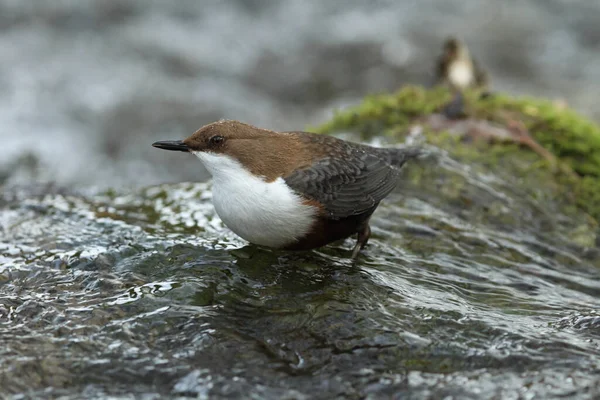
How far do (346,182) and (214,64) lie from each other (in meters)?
7.42

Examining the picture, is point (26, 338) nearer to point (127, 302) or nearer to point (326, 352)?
point (127, 302)

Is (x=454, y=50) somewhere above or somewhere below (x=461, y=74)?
above

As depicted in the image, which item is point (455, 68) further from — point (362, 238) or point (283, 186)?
point (283, 186)

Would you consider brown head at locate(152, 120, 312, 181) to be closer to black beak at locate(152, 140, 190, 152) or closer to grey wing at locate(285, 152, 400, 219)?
black beak at locate(152, 140, 190, 152)

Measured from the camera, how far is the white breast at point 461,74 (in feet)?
25.2

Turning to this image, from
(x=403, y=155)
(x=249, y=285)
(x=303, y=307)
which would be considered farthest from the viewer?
(x=403, y=155)

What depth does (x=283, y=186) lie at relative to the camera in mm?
3922

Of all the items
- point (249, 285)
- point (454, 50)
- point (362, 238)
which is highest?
point (454, 50)

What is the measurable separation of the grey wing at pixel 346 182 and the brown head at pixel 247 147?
0.10 metres

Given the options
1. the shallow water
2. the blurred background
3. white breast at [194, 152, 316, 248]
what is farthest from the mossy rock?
the blurred background

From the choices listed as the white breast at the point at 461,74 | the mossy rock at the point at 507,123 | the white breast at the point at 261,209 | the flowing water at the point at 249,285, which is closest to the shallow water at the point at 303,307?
the flowing water at the point at 249,285

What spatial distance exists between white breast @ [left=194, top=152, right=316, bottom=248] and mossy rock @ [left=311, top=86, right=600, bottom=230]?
2270mm

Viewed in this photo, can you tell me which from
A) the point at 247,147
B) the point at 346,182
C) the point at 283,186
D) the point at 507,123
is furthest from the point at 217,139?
the point at 507,123

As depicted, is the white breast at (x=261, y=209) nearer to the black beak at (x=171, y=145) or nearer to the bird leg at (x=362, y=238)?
the black beak at (x=171, y=145)
